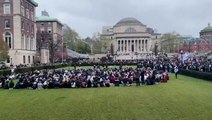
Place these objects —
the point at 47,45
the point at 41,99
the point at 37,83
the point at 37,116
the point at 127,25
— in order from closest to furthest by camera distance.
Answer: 1. the point at 37,116
2. the point at 41,99
3. the point at 37,83
4. the point at 47,45
5. the point at 127,25

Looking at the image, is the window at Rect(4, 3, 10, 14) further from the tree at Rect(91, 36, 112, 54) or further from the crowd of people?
the tree at Rect(91, 36, 112, 54)

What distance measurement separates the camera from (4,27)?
233 ft

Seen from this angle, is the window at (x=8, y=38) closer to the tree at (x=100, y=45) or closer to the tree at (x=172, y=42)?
the tree at (x=100, y=45)

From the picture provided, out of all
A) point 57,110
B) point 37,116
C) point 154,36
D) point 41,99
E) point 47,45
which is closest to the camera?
point 37,116

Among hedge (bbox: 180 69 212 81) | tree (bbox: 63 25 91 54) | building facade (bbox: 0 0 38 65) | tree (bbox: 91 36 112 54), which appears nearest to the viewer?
hedge (bbox: 180 69 212 81)

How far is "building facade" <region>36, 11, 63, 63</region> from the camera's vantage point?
90.4 m

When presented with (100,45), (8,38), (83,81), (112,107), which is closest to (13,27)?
(8,38)

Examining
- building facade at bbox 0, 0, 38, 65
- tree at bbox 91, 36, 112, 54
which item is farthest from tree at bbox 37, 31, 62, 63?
tree at bbox 91, 36, 112, 54

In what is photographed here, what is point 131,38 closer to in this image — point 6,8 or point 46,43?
point 46,43

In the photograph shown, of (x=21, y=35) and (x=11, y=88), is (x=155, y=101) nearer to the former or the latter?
(x=11, y=88)

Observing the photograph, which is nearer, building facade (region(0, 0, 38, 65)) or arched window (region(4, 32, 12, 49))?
building facade (region(0, 0, 38, 65))

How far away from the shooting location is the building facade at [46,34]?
296 ft

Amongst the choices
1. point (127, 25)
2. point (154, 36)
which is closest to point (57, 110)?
point (127, 25)

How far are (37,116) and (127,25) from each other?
153129 millimetres
